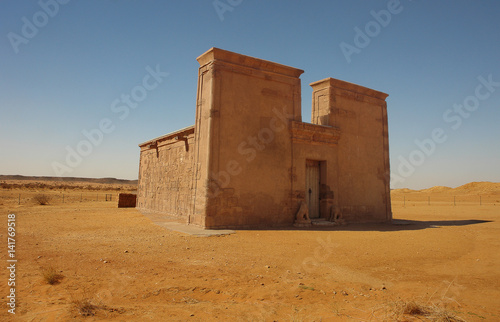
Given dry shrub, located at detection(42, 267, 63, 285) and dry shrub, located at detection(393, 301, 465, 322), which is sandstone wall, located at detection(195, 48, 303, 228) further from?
dry shrub, located at detection(393, 301, 465, 322)

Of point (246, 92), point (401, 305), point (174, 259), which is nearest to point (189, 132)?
point (246, 92)

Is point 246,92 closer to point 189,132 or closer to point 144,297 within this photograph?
point 189,132

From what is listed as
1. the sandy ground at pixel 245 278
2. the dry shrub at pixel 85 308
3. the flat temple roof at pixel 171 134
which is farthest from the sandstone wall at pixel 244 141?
the dry shrub at pixel 85 308

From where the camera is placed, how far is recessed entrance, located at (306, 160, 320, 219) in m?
12.2

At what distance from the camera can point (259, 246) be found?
7.23m

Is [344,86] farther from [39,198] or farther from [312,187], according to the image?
[39,198]

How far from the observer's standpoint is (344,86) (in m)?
13.4

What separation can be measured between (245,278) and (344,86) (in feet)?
36.0

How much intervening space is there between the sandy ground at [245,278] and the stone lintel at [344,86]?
732cm

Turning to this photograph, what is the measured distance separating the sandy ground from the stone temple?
251 centimetres

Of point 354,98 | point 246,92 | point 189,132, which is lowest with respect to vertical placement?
point 189,132

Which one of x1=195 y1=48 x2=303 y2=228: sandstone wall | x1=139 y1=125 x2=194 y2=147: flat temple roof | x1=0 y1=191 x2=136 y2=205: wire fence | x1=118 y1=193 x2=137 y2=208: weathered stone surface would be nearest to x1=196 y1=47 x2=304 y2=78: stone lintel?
x1=195 y1=48 x2=303 y2=228: sandstone wall

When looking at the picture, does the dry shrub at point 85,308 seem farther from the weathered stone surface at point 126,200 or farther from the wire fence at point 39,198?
the wire fence at point 39,198

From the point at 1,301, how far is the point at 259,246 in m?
4.91
